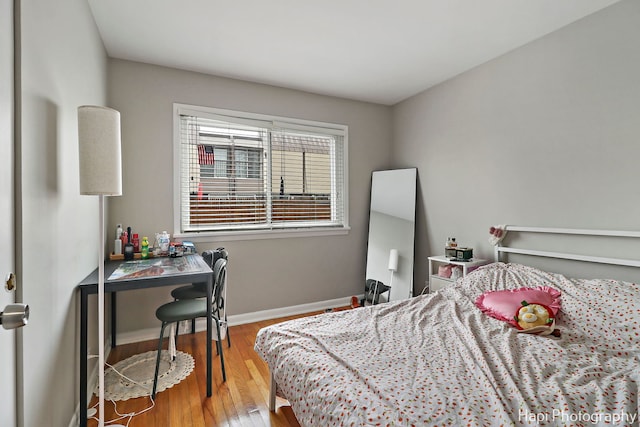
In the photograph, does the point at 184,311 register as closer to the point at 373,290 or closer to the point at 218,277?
the point at 218,277

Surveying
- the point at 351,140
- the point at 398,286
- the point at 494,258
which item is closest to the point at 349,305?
the point at 398,286

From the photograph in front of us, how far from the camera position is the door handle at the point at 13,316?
0.73 m

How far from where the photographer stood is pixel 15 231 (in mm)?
1084

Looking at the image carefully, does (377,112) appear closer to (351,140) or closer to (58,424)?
(351,140)

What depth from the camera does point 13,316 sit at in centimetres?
74

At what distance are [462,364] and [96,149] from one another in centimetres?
206

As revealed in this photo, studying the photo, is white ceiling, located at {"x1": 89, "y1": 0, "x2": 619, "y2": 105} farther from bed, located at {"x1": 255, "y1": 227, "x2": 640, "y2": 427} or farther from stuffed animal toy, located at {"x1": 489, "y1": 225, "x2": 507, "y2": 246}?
bed, located at {"x1": 255, "y1": 227, "x2": 640, "y2": 427}

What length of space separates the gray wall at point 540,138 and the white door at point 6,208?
318 centimetres

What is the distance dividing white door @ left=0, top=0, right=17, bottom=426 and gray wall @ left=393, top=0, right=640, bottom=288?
10.4 ft

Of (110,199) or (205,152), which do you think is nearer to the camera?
(110,199)

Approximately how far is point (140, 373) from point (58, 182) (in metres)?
1.54

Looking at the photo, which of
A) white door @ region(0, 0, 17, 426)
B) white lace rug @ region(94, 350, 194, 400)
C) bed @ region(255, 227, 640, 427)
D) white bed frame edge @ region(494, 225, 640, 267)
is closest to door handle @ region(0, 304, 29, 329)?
white door @ region(0, 0, 17, 426)

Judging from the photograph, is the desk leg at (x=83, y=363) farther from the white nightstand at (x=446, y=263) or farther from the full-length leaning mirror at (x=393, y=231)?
the full-length leaning mirror at (x=393, y=231)

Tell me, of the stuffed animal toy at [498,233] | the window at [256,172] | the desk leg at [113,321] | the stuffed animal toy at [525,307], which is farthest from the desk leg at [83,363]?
the stuffed animal toy at [498,233]
